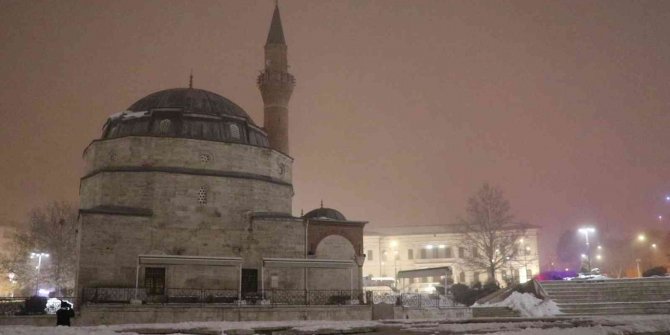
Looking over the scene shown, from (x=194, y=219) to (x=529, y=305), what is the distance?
17.7m

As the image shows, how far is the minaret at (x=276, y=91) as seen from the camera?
4344cm

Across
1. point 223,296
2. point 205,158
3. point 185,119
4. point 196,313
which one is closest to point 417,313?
point 223,296

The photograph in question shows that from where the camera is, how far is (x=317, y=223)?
112ft

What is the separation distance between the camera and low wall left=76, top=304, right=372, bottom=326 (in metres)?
24.5

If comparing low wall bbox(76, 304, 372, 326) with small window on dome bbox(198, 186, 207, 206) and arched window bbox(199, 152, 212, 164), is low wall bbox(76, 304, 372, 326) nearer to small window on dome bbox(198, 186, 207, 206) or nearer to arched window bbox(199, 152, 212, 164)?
small window on dome bbox(198, 186, 207, 206)

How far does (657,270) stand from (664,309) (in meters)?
13.9

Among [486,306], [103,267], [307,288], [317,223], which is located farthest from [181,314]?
[486,306]

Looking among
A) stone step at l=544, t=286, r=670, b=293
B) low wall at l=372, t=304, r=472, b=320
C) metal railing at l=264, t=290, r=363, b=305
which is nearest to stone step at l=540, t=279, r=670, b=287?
stone step at l=544, t=286, r=670, b=293

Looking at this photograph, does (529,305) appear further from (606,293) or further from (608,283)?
(608,283)

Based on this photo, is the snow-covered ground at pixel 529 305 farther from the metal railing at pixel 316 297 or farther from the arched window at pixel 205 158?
the arched window at pixel 205 158

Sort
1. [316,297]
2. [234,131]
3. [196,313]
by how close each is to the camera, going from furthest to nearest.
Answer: [234,131] → [316,297] → [196,313]

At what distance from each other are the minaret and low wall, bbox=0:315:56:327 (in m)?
21.3

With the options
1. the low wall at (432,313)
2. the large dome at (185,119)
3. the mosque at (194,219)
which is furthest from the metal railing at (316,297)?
the large dome at (185,119)

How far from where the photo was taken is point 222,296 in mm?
29438
